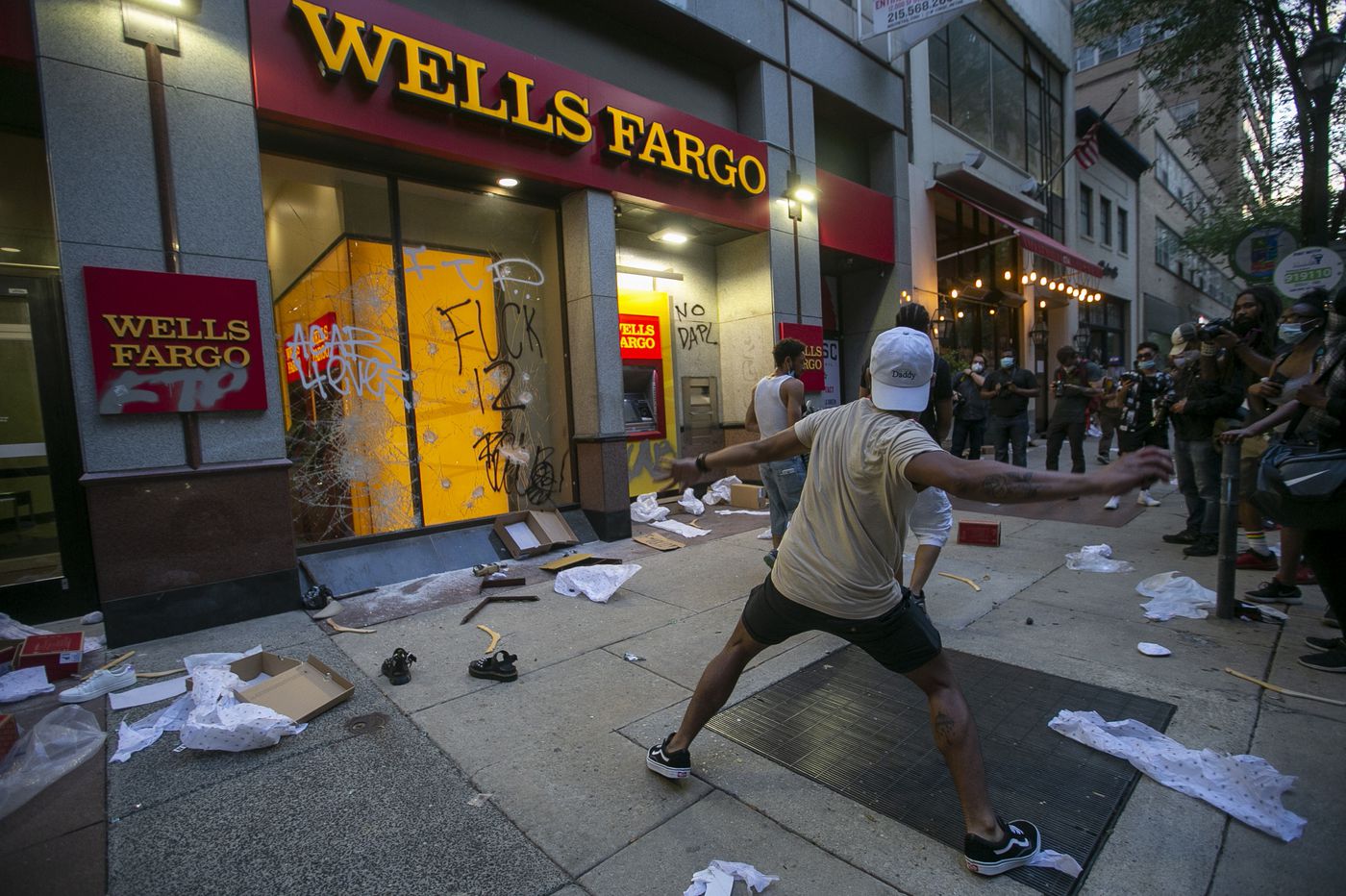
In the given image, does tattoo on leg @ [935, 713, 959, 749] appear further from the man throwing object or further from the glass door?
the glass door

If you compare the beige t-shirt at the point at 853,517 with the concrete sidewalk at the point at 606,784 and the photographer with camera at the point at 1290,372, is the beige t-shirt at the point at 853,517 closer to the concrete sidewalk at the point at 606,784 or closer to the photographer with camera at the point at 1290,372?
the concrete sidewalk at the point at 606,784

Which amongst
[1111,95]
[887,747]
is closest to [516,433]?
[887,747]

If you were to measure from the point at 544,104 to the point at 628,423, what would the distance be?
3791 mm

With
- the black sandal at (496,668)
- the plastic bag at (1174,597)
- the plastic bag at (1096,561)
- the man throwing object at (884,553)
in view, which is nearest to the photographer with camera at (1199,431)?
the plastic bag at (1096,561)

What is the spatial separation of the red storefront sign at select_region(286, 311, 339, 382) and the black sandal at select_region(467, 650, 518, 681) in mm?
3436

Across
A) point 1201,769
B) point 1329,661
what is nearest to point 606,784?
point 1201,769

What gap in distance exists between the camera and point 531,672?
143 inches

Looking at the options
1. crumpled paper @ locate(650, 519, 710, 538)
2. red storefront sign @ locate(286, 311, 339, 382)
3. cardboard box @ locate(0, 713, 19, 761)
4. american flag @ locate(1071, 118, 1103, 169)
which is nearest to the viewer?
cardboard box @ locate(0, 713, 19, 761)

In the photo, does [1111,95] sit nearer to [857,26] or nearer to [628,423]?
[857,26]

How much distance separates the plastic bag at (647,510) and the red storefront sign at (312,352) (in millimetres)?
3670

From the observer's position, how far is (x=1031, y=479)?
1.78 meters

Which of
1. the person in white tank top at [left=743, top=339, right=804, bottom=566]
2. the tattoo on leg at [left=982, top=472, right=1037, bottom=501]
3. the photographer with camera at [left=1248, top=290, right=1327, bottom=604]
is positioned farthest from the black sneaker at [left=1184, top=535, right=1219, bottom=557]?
the tattoo on leg at [left=982, top=472, right=1037, bottom=501]

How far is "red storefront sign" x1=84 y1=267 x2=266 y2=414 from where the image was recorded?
4.10 m

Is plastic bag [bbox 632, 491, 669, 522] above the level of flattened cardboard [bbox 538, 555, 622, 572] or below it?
above
